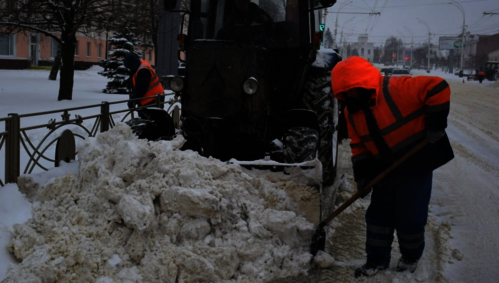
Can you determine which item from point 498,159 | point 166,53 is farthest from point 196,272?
point 166,53

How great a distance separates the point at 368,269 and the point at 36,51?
140 feet

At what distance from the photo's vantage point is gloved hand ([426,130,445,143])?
3955mm

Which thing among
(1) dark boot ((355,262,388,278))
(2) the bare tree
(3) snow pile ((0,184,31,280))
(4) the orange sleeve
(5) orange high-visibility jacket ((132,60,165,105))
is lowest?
(1) dark boot ((355,262,388,278))

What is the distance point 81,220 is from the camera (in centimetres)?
430

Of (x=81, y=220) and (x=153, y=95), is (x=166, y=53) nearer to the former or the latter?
(x=153, y=95)

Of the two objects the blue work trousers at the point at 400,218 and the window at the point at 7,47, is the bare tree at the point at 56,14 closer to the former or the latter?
the blue work trousers at the point at 400,218

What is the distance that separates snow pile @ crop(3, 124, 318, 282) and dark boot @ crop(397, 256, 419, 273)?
0.73 meters

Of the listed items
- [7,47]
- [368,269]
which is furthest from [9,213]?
[7,47]

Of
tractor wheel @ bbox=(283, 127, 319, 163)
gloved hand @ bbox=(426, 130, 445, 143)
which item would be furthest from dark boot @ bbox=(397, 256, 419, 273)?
tractor wheel @ bbox=(283, 127, 319, 163)

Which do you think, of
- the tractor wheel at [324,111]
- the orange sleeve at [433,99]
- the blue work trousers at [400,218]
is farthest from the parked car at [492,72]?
Answer: the orange sleeve at [433,99]

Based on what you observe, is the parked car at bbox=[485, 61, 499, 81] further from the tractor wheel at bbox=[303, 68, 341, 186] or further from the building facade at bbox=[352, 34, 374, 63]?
the building facade at bbox=[352, 34, 374, 63]

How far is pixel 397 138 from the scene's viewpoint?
4.18 meters

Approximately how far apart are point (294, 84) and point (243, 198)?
8.48ft

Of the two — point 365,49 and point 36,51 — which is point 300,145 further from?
point 365,49
